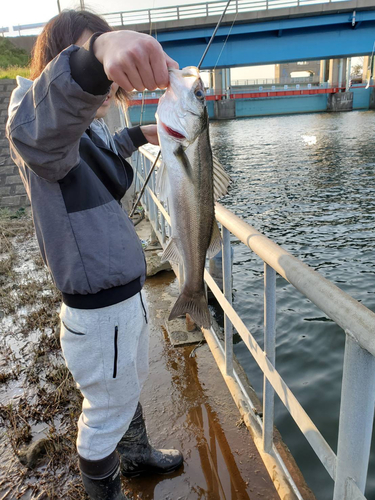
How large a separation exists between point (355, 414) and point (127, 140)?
2037mm

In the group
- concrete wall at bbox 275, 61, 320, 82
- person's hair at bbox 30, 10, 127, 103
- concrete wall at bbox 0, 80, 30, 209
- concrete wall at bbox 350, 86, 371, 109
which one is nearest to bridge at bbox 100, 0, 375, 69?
concrete wall at bbox 0, 80, 30, 209

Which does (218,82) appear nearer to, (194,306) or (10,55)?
(10,55)

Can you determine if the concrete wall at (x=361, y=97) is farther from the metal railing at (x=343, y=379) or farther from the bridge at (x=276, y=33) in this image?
the metal railing at (x=343, y=379)

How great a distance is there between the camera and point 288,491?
215 centimetres

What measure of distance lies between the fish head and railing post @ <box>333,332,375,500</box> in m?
1.08

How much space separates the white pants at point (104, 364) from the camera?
72.1 inches

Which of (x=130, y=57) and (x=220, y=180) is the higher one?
(x=130, y=57)

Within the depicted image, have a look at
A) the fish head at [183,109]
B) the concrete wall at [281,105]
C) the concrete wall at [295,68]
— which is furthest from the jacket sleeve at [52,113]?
the concrete wall at [295,68]

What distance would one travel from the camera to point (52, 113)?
4.26ft

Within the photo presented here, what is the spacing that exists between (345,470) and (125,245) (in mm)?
1271

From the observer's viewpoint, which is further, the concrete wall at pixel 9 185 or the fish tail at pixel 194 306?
the concrete wall at pixel 9 185

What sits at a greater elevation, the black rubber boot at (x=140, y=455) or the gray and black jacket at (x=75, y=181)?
the gray and black jacket at (x=75, y=181)

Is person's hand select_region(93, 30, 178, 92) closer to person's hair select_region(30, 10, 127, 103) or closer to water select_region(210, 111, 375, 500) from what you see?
person's hair select_region(30, 10, 127, 103)

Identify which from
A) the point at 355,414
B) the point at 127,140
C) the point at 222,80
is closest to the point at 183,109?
the point at 127,140
